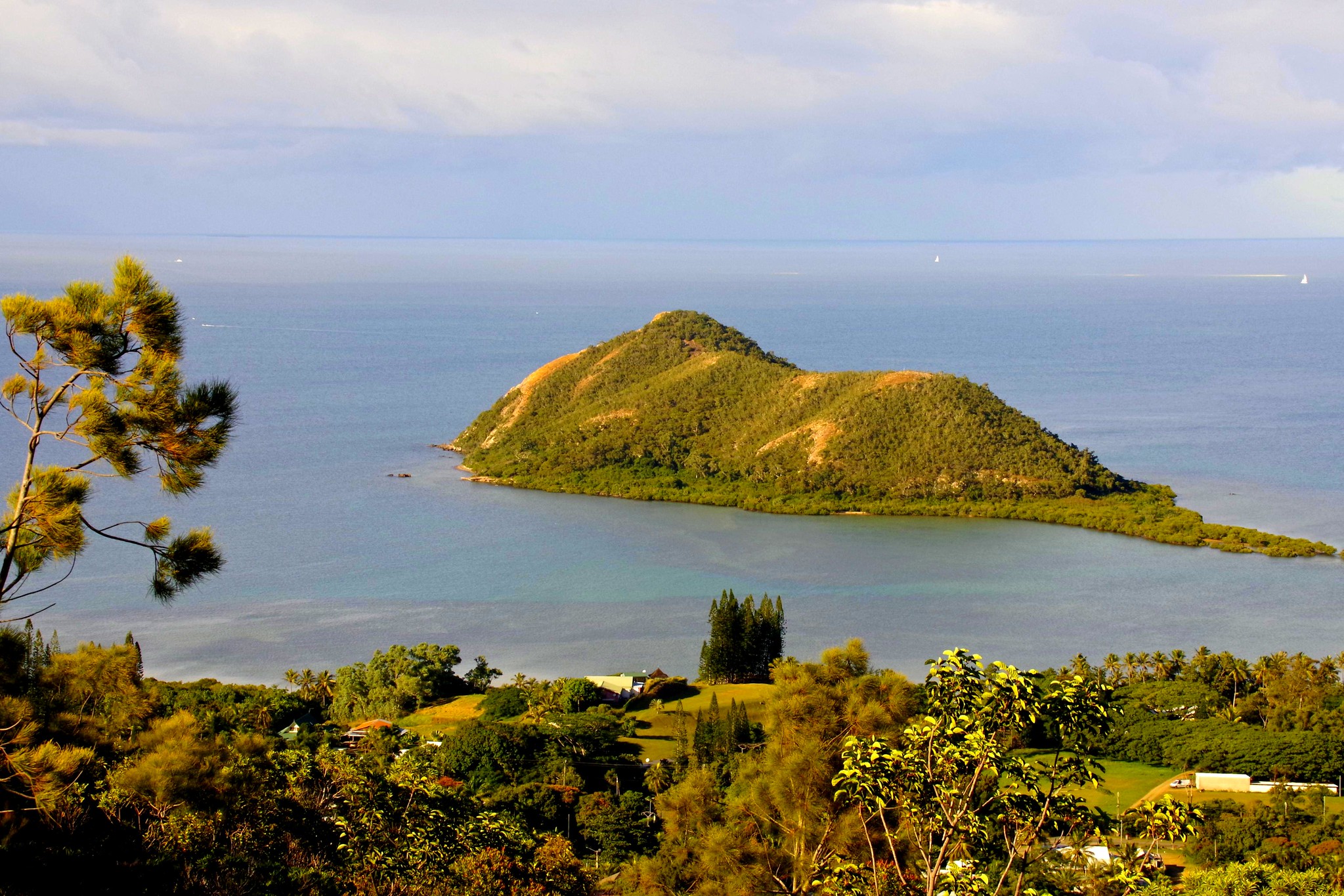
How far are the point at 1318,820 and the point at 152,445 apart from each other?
21368 mm

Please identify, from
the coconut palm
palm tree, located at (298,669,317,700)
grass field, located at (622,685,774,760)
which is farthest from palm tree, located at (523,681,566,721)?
the coconut palm

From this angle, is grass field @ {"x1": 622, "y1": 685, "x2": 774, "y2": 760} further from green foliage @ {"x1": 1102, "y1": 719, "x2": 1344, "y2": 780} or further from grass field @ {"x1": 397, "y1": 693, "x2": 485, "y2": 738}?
green foliage @ {"x1": 1102, "y1": 719, "x2": 1344, "y2": 780}

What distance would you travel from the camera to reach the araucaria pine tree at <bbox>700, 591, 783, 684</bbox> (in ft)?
107

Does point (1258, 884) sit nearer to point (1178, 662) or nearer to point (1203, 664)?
point (1203, 664)

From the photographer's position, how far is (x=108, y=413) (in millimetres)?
6527

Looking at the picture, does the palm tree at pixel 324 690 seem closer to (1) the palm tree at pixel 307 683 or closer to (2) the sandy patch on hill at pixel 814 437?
(1) the palm tree at pixel 307 683

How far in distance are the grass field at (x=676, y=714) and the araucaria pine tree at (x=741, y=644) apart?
0.64m

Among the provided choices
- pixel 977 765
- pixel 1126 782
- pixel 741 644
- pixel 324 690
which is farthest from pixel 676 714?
pixel 977 765

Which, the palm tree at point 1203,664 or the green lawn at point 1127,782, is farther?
the palm tree at point 1203,664

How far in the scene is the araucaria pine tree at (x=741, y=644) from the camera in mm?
32469

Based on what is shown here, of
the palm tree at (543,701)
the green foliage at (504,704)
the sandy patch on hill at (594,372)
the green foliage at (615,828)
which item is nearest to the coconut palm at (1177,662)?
the palm tree at (543,701)

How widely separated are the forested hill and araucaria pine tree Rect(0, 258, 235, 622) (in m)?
43.4

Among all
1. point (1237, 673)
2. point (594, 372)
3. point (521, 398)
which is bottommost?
point (1237, 673)

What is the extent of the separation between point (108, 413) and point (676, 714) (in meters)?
23.9
